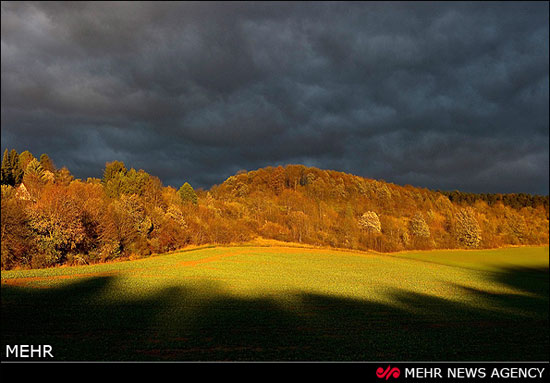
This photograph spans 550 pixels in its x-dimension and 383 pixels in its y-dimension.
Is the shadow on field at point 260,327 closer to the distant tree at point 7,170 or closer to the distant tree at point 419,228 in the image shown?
the distant tree at point 7,170

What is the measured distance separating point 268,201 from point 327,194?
40687 millimetres

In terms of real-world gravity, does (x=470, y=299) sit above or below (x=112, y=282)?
below

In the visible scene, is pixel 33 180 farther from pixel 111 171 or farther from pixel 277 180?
pixel 277 180

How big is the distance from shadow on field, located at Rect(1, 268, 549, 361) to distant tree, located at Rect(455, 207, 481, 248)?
4709 inches

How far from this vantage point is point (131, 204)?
81375 millimetres

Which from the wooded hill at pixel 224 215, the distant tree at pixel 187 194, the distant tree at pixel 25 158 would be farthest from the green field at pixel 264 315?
the distant tree at pixel 187 194

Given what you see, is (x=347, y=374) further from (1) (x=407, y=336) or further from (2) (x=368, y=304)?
(2) (x=368, y=304)

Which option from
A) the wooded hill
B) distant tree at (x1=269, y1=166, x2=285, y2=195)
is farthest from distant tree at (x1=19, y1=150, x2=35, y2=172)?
distant tree at (x1=269, y1=166, x2=285, y2=195)

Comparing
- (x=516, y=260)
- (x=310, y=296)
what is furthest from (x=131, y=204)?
(x=516, y=260)

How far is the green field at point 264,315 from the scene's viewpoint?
62.3ft

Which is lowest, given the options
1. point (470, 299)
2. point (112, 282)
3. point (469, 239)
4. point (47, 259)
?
point (470, 299)

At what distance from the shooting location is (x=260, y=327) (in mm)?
24469

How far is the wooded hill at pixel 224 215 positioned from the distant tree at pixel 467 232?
0.41 meters

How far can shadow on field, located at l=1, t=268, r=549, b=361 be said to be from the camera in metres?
18.5
